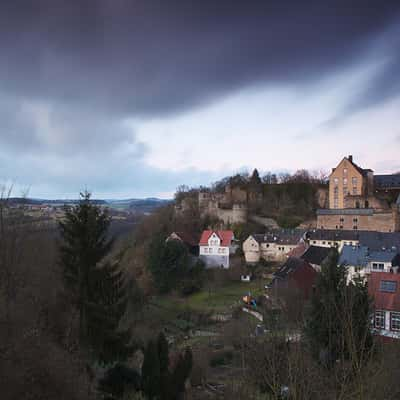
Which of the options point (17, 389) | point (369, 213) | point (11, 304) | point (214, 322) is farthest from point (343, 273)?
point (369, 213)

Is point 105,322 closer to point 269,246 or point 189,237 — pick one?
point 269,246

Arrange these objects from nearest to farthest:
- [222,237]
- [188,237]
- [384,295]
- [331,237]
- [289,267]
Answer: [384,295] < [289,267] < [331,237] < [222,237] < [188,237]

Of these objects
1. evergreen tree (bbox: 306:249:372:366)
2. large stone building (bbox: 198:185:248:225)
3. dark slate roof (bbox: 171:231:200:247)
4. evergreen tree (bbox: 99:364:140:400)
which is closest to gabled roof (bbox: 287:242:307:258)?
large stone building (bbox: 198:185:248:225)

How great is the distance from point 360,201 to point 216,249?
18.3m

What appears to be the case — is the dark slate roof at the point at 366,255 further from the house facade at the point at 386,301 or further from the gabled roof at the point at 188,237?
the gabled roof at the point at 188,237

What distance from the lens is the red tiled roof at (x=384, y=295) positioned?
56.7ft

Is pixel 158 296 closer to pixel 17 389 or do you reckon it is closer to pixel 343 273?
pixel 343 273

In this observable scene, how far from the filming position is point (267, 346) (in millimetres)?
8664

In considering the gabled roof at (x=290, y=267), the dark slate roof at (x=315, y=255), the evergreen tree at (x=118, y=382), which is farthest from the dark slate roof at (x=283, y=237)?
the evergreen tree at (x=118, y=382)

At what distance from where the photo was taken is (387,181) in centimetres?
4572

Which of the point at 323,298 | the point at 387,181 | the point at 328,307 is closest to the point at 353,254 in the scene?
the point at 323,298

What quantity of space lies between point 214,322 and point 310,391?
19963 mm

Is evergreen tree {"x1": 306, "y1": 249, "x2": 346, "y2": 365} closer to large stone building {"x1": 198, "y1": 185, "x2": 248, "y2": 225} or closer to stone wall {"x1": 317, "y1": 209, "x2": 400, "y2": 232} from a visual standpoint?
stone wall {"x1": 317, "y1": 209, "x2": 400, "y2": 232}

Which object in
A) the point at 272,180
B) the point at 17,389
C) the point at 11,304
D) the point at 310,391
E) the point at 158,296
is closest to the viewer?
the point at 310,391
